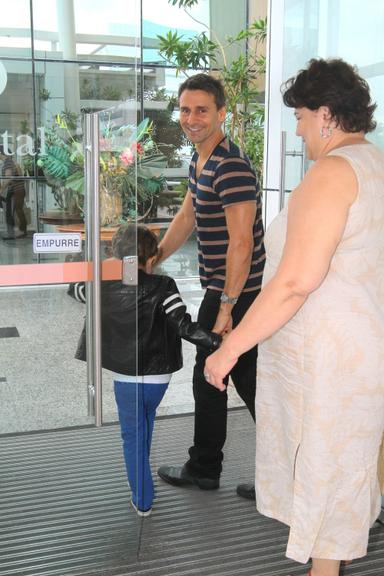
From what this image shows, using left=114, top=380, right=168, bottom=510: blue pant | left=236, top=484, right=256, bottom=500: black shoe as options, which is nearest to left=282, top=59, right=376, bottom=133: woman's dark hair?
left=114, top=380, right=168, bottom=510: blue pant

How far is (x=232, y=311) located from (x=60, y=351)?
0.69 m

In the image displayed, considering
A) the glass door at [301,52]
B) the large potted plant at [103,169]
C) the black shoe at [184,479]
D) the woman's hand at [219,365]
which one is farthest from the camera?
the glass door at [301,52]

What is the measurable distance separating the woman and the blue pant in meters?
0.48

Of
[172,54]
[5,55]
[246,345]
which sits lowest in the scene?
[246,345]

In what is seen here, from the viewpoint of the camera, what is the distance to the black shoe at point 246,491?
252 cm

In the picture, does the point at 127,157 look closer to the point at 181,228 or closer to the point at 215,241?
the point at 215,241

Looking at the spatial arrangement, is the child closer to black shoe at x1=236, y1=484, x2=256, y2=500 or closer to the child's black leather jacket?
the child's black leather jacket

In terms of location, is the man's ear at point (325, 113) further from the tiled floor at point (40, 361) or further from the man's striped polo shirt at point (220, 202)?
the tiled floor at point (40, 361)

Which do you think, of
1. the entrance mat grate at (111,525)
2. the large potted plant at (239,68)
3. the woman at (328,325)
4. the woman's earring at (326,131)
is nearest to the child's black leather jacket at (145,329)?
the entrance mat grate at (111,525)

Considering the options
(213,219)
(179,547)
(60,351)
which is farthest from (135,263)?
(179,547)

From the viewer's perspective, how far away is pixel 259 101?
6.04 metres

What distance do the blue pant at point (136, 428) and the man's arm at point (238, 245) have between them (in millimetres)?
438

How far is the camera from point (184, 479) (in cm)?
262

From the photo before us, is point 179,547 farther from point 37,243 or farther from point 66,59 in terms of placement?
point 66,59
